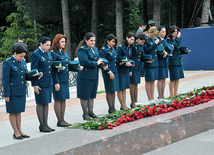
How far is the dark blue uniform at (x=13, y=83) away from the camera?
7.48m

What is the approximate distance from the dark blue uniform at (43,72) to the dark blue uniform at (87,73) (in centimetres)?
112

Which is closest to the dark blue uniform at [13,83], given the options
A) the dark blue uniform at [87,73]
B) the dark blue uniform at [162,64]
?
the dark blue uniform at [87,73]

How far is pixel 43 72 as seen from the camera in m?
8.16

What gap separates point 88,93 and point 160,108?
62.0 inches

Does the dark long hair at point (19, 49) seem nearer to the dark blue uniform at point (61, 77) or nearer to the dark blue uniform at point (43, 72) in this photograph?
the dark blue uniform at point (43, 72)

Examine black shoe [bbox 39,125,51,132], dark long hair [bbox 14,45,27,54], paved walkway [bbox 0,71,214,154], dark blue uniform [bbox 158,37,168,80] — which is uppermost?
dark long hair [bbox 14,45,27,54]

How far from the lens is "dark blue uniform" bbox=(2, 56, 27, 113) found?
7.48m

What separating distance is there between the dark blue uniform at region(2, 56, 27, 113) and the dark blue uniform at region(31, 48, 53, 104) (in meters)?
0.54

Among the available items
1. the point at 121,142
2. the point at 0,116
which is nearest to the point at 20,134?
the point at 121,142

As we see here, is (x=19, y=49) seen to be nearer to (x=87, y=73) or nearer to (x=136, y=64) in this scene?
(x=87, y=73)

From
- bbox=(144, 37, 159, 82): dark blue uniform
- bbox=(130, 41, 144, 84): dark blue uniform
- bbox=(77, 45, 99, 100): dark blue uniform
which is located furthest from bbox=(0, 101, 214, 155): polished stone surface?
bbox=(144, 37, 159, 82): dark blue uniform

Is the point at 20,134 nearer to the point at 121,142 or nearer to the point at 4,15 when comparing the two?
the point at 121,142

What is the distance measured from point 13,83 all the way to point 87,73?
84.8 inches

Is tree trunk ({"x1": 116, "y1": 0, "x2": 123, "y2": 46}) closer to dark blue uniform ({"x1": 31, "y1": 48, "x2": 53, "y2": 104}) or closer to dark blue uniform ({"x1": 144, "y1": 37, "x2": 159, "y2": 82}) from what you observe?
dark blue uniform ({"x1": 144, "y1": 37, "x2": 159, "y2": 82})
